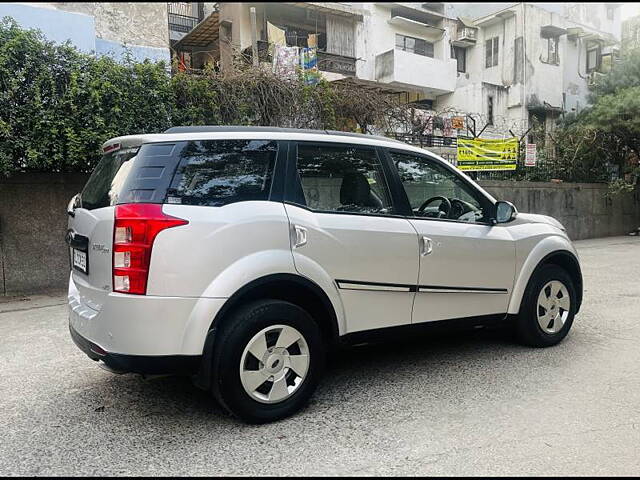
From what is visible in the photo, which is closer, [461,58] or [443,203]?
[443,203]

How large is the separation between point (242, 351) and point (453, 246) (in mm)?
1797

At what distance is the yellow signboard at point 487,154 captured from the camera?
12.6 meters

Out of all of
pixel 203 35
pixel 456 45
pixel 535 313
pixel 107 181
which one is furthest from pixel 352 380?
pixel 456 45

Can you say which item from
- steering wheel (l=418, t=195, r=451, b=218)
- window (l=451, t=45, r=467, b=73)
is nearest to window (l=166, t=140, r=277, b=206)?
steering wheel (l=418, t=195, r=451, b=218)

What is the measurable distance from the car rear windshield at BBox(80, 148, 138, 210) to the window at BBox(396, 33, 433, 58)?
2269cm

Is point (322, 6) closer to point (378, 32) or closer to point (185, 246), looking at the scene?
point (378, 32)

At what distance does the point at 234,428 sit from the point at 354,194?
1718mm

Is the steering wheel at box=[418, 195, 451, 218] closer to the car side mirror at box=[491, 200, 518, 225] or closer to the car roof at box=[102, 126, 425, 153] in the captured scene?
the car side mirror at box=[491, 200, 518, 225]

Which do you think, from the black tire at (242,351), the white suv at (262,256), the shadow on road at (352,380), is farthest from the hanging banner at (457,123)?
the black tire at (242,351)

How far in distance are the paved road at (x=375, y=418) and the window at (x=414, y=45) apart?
2172cm

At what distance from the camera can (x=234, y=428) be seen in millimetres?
3178

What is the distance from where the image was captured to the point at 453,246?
3.94m

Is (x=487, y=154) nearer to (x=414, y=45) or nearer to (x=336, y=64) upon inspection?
(x=336, y=64)

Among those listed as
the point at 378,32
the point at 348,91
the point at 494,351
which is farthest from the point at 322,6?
the point at 494,351
